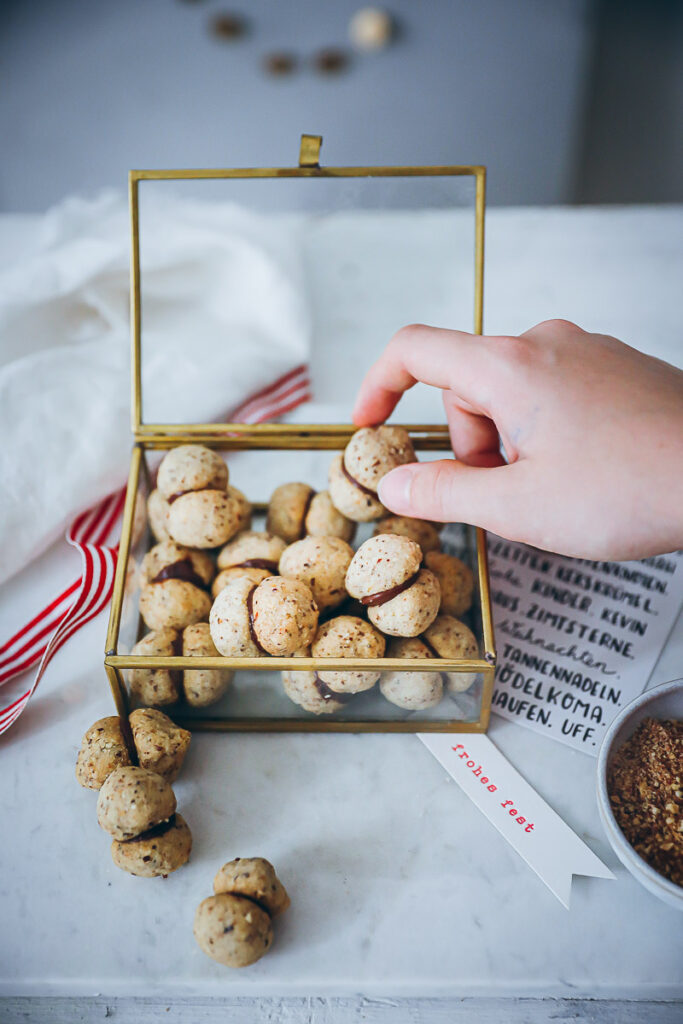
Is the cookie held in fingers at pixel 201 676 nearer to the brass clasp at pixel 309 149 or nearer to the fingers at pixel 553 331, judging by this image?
the fingers at pixel 553 331

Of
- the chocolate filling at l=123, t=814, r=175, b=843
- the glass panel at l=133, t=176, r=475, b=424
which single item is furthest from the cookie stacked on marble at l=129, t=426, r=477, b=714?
the glass panel at l=133, t=176, r=475, b=424

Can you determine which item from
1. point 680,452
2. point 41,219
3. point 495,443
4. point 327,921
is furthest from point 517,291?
point 327,921

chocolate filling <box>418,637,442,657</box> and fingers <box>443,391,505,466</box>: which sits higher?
fingers <box>443,391,505,466</box>

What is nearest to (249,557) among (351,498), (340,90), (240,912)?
(351,498)

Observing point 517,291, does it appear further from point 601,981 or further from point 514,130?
point 514,130

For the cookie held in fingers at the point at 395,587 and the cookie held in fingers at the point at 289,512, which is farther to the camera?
the cookie held in fingers at the point at 289,512

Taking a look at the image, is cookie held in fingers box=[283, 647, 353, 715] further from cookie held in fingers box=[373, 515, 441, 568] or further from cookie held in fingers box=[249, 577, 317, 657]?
cookie held in fingers box=[373, 515, 441, 568]

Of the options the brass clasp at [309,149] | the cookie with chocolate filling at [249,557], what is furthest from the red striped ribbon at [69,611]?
the brass clasp at [309,149]
